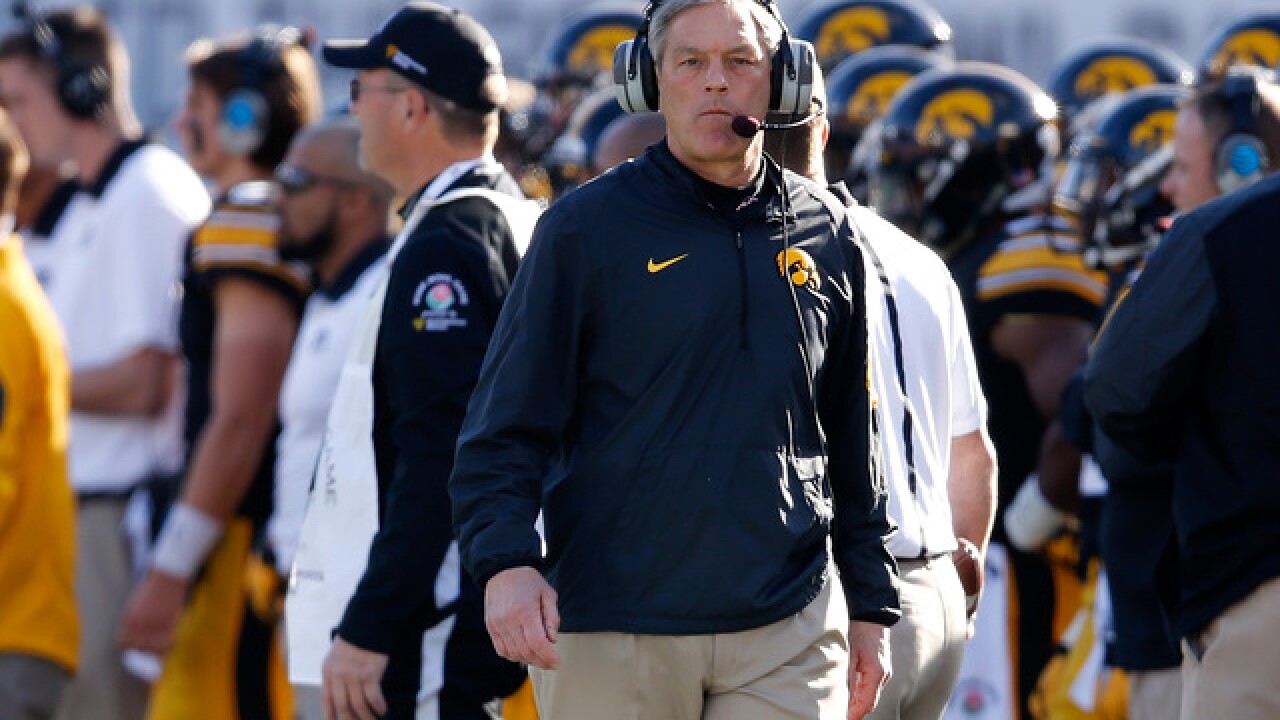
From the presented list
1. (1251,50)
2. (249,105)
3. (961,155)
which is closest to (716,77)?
(961,155)

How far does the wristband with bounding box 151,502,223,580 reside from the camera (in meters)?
7.14

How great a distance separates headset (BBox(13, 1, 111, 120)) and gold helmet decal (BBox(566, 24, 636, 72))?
2963mm

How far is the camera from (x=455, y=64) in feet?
17.1

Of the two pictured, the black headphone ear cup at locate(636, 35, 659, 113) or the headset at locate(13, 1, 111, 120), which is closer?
the black headphone ear cup at locate(636, 35, 659, 113)

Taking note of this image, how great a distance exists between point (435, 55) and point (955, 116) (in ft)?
9.84

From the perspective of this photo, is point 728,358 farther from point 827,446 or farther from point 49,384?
point 49,384

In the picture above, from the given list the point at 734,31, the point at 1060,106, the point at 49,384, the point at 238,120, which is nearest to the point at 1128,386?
the point at 734,31

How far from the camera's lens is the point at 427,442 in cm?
471

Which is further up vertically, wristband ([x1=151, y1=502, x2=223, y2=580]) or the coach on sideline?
the coach on sideline

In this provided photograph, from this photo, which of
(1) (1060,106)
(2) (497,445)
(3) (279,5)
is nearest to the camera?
(2) (497,445)

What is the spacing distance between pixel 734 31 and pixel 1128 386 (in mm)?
1446

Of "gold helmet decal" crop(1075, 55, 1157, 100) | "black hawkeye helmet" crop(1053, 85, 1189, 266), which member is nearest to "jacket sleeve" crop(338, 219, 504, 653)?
"black hawkeye helmet" crop(1053, 85, 1189, 266)

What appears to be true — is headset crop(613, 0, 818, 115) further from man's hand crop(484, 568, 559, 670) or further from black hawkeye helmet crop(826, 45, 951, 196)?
black hawkeye helmet crop(826, 45, 951, 196)

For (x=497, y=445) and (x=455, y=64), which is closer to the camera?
(x=497, y=445)
